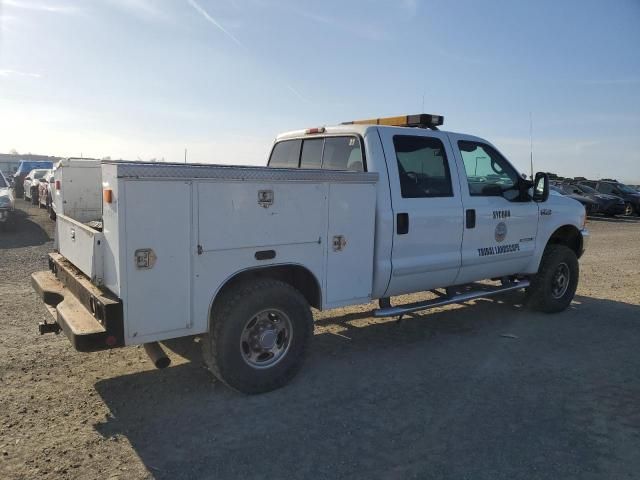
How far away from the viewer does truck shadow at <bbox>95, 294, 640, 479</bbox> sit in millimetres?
3381

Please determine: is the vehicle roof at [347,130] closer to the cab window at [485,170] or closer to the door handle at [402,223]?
the cab window at [485,170]

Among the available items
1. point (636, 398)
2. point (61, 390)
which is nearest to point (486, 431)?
point (636, 398)

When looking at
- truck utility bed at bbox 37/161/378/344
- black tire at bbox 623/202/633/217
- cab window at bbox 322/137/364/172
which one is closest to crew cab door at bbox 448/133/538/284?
cab window at bbox 322/137/364/172

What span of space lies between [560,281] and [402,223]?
10.7 feet

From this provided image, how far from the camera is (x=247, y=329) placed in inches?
167

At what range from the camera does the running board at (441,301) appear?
5137 millimetres

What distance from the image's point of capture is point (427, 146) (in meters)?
5.48

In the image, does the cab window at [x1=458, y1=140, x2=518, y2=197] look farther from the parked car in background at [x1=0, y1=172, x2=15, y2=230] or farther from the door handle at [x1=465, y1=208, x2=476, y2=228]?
the parked car in background at [x1=0, y1=172, x2=15, y2=230]

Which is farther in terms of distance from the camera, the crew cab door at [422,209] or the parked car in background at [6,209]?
the parked car in background at [6,209]

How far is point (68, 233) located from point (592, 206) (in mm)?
24915

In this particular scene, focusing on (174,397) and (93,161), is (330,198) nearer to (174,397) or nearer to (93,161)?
(174,397)

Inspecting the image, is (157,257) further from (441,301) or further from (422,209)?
(441,301)

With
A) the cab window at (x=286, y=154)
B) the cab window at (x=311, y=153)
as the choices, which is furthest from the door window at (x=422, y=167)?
the cab window at (x=286, y=154)

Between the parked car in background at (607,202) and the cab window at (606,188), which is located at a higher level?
the cab window at (606,188)
